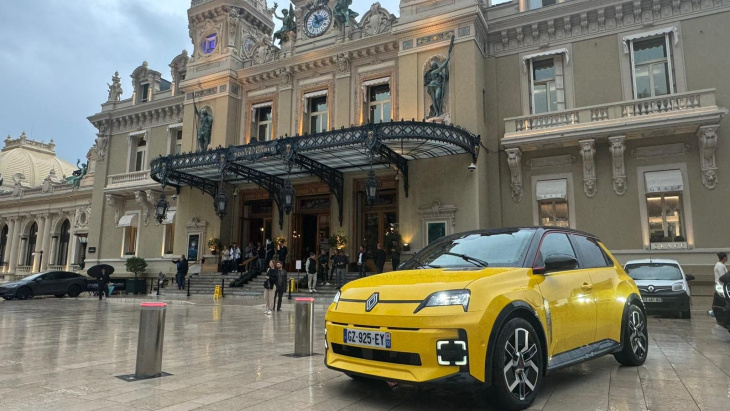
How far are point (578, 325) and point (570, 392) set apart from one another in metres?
0.69

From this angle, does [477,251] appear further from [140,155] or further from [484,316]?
[140,155]

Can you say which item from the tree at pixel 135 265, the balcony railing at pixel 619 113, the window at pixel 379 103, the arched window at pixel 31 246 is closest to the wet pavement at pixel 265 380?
the balcony railing at pixel 619 113

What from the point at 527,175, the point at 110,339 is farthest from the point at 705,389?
the point at 527,175

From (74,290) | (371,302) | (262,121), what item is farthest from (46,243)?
(371,302)

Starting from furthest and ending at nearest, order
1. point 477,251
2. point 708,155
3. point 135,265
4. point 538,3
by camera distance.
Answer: point 135,265 < point 538,3 < point 708,155 < point 477,251

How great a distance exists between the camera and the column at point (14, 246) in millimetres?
40378

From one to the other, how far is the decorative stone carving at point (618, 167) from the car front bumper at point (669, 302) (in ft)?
19.3

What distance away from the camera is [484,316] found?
12.8 ft

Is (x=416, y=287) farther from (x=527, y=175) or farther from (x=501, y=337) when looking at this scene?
(x=527, y=175)

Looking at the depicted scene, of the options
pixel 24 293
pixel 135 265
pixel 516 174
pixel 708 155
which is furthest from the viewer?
pixel 135 265

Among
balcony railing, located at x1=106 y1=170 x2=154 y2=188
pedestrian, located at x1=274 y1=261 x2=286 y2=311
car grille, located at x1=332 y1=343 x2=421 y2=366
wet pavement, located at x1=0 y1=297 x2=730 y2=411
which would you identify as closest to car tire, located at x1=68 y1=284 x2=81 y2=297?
balcony railing, located at x1=106 y1=170 x2=154 y2=188

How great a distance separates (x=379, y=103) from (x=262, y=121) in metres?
6.98

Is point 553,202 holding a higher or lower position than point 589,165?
lower

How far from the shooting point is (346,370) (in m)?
4.42
